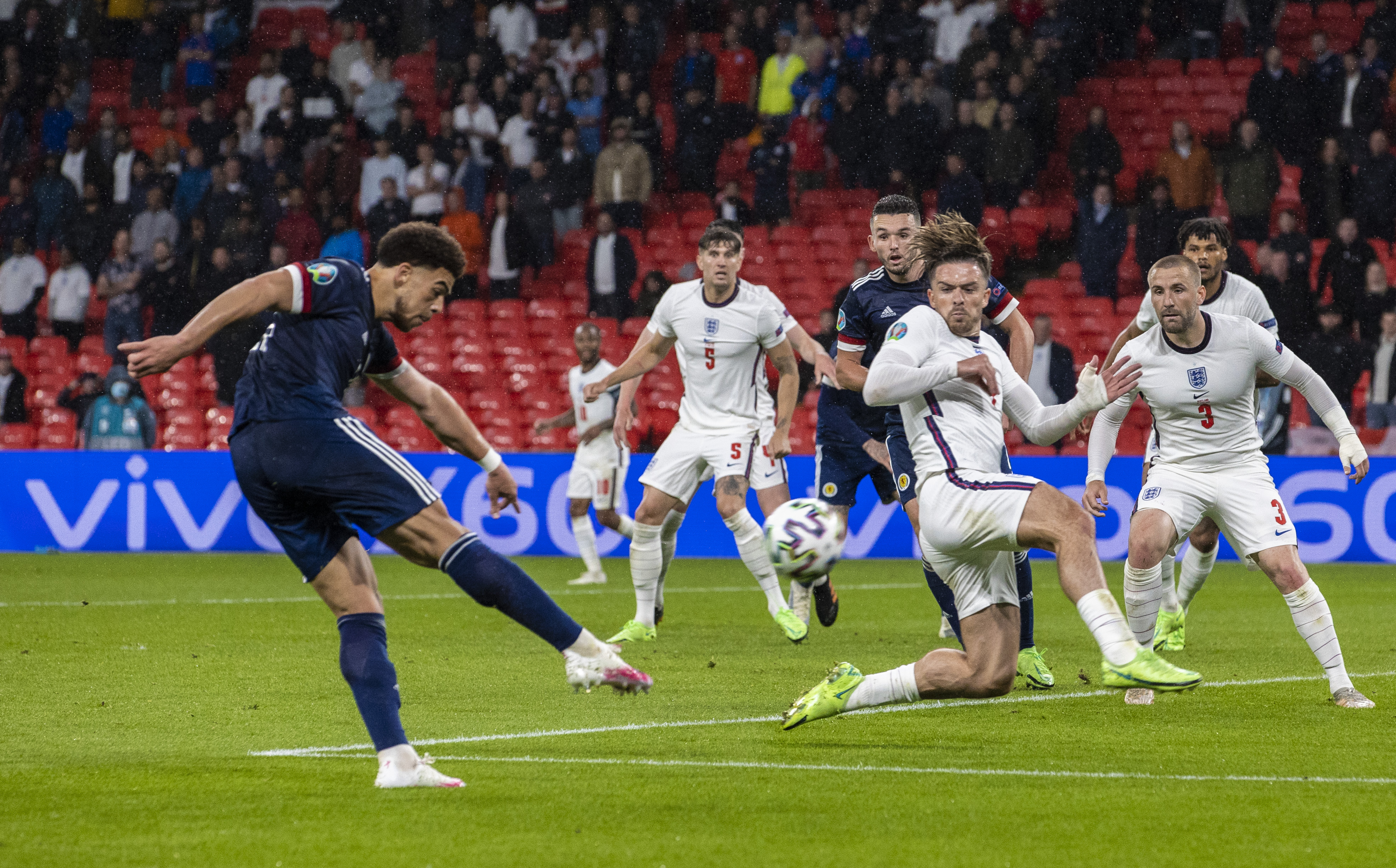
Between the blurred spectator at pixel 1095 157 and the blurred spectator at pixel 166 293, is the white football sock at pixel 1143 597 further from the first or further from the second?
the blurred spectator at pixel 166 293

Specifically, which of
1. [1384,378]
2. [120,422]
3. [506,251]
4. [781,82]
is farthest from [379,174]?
[1384,378]

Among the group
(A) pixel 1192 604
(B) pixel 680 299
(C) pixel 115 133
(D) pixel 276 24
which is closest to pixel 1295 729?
(B) pixel 680 299

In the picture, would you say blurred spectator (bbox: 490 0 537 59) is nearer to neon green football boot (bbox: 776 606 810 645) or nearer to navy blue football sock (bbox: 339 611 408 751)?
neon green football boot (bbox: 776 606 810 645)

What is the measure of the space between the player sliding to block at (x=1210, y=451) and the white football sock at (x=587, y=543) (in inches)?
289

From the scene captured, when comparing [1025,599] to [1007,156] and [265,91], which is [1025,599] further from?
[265,91]

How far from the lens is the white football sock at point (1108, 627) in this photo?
564 centimetres

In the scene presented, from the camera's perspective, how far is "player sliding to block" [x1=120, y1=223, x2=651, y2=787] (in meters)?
5.25

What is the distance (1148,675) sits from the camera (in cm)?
560

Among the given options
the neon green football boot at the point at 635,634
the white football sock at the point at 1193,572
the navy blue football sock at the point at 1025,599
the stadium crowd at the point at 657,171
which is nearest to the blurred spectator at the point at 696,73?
the stadium crowd at the point at 657,171

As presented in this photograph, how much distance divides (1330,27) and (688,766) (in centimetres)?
1720

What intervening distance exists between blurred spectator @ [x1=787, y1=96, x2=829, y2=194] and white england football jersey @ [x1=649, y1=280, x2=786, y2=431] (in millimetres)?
9993

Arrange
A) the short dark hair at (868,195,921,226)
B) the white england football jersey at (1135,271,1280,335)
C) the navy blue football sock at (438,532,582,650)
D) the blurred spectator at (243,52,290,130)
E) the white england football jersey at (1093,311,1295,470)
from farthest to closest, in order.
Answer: the blurred spectator at (243,52,290,130) → the short dark hair at (868,195,921,226) → the white england football jersey at (1135,271,1280,335) → the white england football jersey at (1093,311,1295,470) → the navy blue football sock at (438,532,582,650)

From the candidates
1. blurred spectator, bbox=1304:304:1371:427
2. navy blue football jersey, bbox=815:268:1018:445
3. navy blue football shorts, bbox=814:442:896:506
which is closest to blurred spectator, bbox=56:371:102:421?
navy blue football shorts, bbox=814:442:896:506

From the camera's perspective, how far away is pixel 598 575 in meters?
14.6
